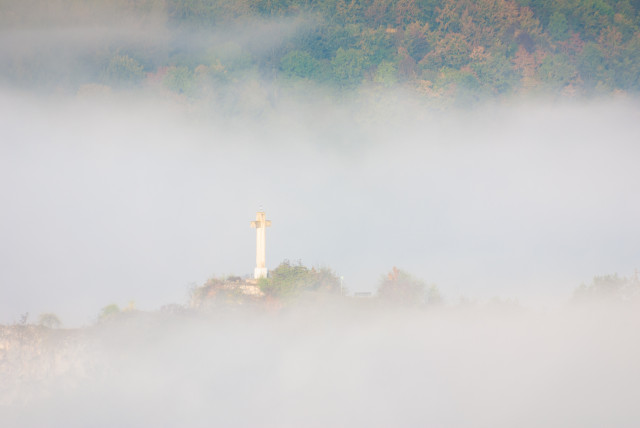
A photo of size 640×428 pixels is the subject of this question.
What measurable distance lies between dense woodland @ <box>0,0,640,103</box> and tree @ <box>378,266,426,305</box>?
7111mm

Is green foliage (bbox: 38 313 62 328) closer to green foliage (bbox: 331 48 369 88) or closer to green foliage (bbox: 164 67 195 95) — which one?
green foliage (bbox: 164 67 195 95)

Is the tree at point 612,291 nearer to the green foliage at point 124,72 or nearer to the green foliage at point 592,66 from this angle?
the green foliage at point 592,66

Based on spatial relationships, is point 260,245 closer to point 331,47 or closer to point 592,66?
point 331,47

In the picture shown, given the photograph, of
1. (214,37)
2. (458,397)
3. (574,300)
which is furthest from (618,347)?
(214,37)

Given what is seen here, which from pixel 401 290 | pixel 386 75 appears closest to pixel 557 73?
pixel 386 75

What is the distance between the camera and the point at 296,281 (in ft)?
111

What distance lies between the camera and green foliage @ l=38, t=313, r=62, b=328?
32.8 meters

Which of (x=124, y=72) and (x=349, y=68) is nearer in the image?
(x=124, y=72)

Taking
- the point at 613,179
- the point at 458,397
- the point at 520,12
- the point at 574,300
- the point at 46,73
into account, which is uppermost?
the point at 520,12

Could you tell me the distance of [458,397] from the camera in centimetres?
3356

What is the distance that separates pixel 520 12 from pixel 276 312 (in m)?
13.5

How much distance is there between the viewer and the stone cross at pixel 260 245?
33.9 m

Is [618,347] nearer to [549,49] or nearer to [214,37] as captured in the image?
[549,49]

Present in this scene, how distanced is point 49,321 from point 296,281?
5794 mm
